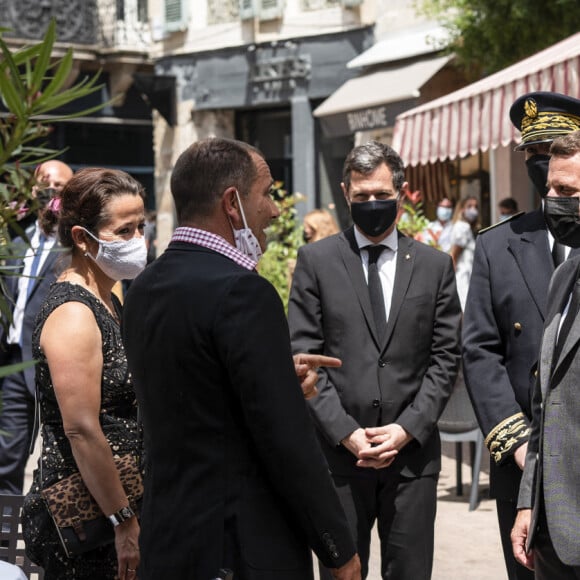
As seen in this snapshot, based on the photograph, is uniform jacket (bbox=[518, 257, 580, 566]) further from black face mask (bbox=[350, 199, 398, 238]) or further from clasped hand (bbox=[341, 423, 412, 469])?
black face mask (bbox=[350, 199, 398, 238])

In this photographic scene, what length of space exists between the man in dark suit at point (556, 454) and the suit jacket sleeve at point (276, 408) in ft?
2.13

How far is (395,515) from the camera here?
14.9ft

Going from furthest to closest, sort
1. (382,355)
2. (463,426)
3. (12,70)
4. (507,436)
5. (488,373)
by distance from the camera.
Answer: (463,426) → (382,355) → (488,373) → (507,436) → (12,70)

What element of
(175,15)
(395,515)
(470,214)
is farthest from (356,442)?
(175,15)

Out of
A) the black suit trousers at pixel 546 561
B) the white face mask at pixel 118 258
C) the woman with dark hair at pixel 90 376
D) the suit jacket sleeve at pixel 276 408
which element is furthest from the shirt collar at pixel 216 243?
the black suit trousers at pixel 546 561

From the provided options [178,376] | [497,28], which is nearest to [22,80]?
[178,376]

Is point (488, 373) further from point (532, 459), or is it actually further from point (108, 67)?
point (108, 67)

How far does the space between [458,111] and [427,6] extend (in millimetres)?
6935

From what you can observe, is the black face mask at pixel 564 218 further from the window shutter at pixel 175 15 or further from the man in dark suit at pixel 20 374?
the window shutter at pixel 175 15

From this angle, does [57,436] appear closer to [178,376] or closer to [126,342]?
[126,342]

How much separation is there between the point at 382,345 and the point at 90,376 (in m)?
1.35

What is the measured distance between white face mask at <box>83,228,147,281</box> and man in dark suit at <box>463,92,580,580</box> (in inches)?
46.8

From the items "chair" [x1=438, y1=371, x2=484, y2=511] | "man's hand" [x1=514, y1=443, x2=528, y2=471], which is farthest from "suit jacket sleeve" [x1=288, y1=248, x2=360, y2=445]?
"chair" [x1=438, y1=371, x2=484, y2=511]

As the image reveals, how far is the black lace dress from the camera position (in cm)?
376
